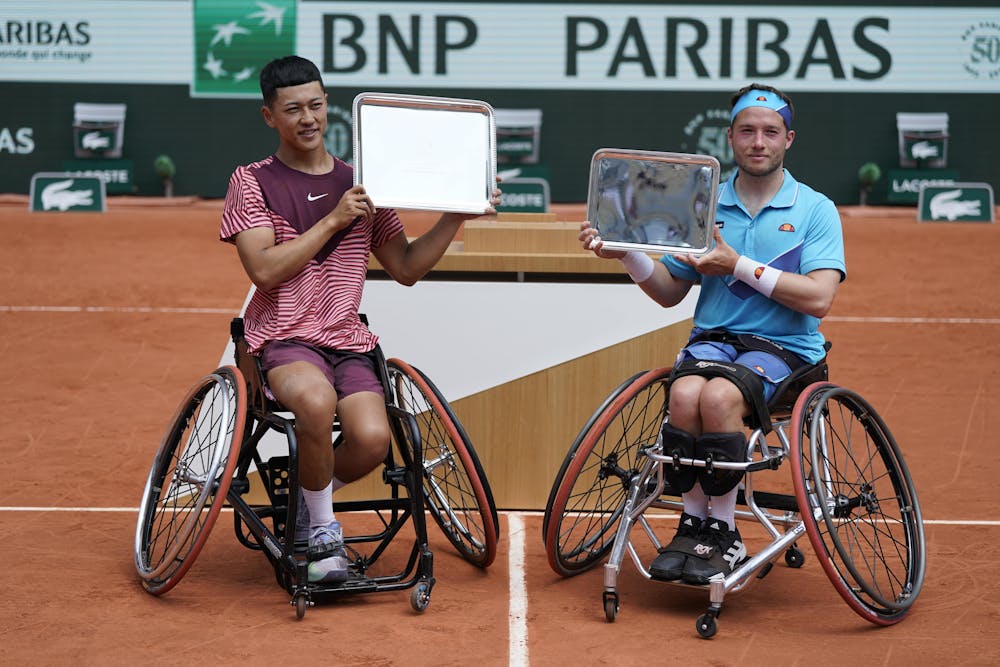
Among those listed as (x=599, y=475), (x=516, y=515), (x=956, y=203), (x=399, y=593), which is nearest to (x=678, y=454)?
(x=599, y=475)

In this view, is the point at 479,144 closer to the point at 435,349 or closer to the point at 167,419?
the point at 435,349

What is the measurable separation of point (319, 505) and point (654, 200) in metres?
1.32

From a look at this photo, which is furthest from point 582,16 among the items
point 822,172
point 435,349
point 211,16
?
point 435,349

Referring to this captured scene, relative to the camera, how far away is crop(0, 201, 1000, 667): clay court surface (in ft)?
11.1

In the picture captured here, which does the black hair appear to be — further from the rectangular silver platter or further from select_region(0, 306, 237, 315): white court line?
select_region(0, 306, 237, 315): white court line

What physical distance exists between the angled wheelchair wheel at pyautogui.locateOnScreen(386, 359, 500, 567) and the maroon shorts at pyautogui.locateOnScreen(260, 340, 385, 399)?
138 millimetres

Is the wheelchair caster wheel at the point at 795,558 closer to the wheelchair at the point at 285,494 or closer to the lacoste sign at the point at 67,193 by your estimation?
the wheelchair at the point at 285,494

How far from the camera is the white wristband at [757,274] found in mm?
3588

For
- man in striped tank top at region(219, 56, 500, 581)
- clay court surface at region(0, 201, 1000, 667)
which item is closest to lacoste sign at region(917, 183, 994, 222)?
clay court surface at region(0, 201, 1000, 667)

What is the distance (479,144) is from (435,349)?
1093mm

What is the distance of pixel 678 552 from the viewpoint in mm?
3631

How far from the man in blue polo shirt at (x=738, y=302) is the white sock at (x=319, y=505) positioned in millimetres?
954

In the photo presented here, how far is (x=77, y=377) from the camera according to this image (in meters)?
7.18

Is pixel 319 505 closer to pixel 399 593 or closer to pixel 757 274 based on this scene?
pixel 399 593
